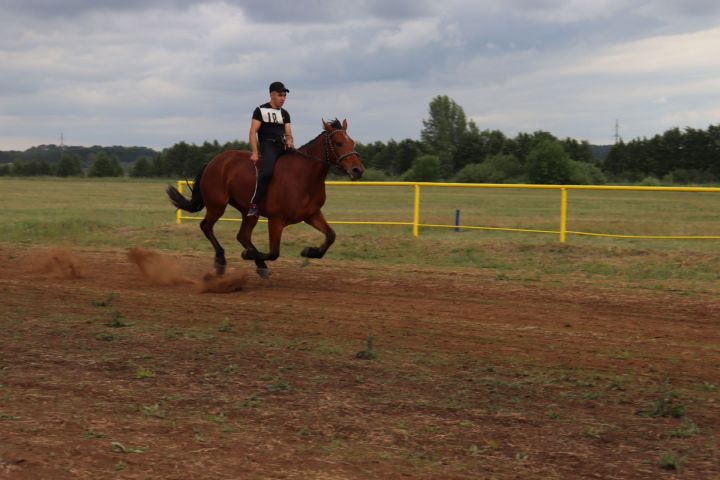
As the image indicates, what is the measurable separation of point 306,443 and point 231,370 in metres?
1.85

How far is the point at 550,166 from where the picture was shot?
54.5 meters

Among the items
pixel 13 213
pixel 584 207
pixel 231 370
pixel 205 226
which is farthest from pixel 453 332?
pixel 584 207

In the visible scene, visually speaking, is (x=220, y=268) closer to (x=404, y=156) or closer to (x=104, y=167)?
(x=404, y=156)

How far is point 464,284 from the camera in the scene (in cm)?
1260

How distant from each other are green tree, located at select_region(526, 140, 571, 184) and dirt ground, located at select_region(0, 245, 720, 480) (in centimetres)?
4372

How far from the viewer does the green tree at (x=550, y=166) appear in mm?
54156

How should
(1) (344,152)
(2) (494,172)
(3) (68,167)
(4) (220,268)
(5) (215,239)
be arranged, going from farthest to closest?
1. (3) (68,167)
2. (2) (494,172)
3. (5) (215,239)
4. (4) (220,268)
5. (1) (344,152)

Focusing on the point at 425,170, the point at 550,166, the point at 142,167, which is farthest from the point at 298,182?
the point at 142,167

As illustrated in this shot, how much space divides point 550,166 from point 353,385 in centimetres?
4996

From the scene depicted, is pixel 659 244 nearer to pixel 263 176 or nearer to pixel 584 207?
pixel 263 176

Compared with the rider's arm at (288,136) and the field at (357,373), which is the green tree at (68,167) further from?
the rider's arm at (288,136)

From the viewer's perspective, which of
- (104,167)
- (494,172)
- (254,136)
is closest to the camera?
(254,136)

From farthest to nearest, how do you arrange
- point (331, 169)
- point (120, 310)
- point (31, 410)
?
point (331, 169) → point (120, 310) → point (31, 410)

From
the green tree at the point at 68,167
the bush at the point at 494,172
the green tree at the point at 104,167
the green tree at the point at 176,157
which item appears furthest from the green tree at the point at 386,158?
the green tree at the point at 68,167
